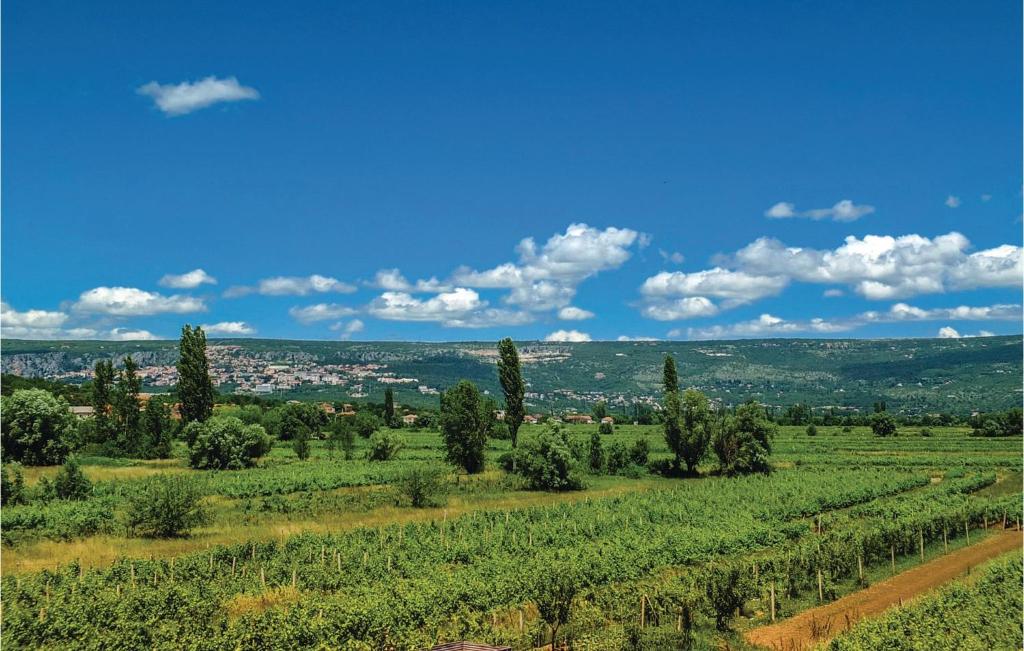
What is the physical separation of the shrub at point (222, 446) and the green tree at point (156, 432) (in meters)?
13.0

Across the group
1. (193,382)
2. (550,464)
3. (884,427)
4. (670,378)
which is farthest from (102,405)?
(884,427)

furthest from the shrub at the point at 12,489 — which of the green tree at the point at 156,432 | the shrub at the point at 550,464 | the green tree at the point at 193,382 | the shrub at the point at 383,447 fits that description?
the shrub at the point at 383,447

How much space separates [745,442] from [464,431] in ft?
92.2

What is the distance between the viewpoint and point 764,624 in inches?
1041

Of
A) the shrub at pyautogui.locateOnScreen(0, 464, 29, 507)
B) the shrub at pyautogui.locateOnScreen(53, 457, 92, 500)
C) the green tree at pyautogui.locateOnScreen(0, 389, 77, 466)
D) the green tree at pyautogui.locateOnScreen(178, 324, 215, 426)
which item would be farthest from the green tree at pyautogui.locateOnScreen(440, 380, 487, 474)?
the shrub at pyautogui.locateOnScreen(0, 464, 29, 507)

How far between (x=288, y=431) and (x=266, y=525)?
7423 cm

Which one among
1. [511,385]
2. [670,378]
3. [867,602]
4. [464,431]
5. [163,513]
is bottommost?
[867,602]

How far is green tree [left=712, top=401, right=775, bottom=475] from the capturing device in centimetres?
7206

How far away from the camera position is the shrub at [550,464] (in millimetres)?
61562

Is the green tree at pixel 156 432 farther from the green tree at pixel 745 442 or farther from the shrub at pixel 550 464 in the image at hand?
the green tree at pixel 745 442

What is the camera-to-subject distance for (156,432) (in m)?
86.2

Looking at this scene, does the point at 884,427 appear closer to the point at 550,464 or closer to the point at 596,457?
the point at 596,457

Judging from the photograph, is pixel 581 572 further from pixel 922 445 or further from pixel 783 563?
pixel 922 445

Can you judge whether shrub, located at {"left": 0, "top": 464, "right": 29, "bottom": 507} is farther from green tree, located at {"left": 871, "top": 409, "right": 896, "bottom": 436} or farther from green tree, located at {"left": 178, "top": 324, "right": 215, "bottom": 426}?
green tree, located at {"left": 871, "top": 409, "right": 896, "bottom": 436}
